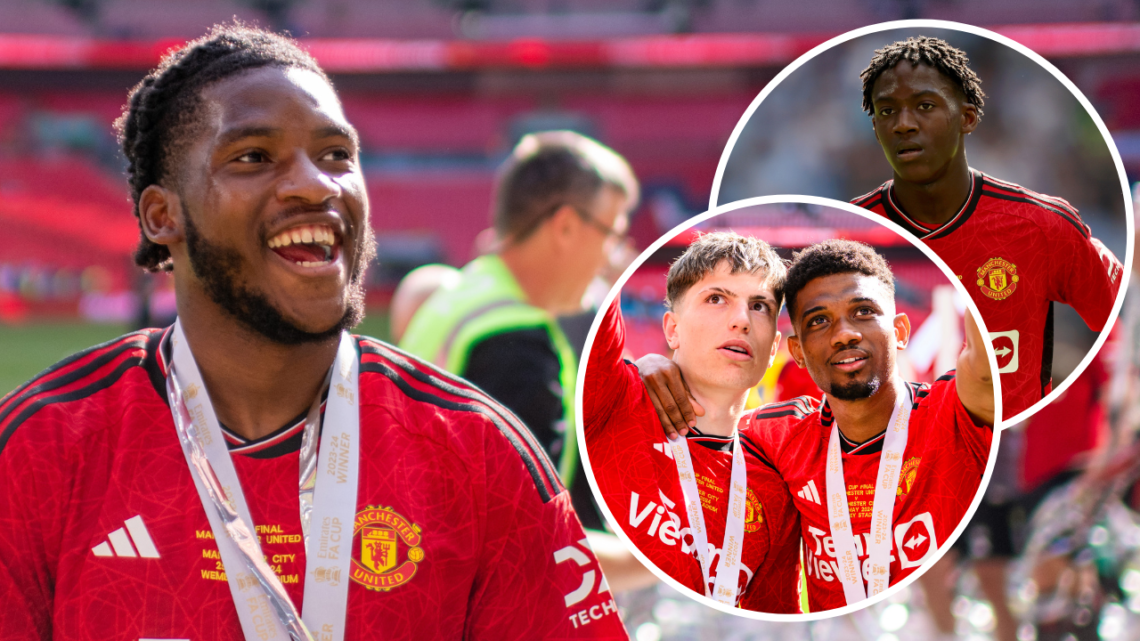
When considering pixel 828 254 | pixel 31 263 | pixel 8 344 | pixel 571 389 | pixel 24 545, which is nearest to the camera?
pixel 828 254

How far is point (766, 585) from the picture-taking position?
1.08 m

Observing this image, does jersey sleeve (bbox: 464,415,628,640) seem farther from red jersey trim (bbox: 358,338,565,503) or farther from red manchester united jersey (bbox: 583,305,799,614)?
red manchester united jersey (bbox: 583,305,799,614)

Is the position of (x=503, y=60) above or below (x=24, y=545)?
above

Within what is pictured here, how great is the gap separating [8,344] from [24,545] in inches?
592

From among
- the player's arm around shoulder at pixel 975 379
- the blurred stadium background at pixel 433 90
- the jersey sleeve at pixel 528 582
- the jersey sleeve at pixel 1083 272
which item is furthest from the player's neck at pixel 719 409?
the blurred stadium background at pixel 433 90

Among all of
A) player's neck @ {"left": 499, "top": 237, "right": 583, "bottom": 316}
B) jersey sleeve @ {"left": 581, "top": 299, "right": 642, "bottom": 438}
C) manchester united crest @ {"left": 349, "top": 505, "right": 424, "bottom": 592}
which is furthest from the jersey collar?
player's neck @ {"left": 499, "top": 237, "right": 583, "bottom": 316}

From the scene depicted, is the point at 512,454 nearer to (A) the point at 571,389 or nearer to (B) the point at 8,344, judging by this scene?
(A) the point at 571,389

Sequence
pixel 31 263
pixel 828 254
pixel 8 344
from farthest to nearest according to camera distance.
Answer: pixel 31 263 < pixel 8 344 < pixel 828 254

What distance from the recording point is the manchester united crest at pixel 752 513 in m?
1.02

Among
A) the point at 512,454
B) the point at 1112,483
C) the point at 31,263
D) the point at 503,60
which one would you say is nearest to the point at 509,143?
the point at 503,60

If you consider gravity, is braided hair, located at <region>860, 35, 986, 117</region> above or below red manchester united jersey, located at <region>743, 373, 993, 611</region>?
above

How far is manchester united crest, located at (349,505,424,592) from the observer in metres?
1.46

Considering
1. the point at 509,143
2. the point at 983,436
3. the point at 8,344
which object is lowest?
the point at 983,436

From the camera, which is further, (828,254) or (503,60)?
(503,60)
